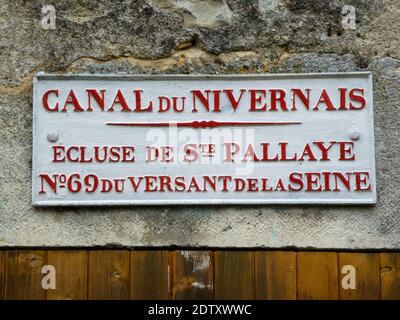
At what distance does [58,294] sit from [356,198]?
1.44 metres

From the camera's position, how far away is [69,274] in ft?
10.4

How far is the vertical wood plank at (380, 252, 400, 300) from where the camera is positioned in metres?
3.15

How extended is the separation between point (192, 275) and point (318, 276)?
58 centimetres

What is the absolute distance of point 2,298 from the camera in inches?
124

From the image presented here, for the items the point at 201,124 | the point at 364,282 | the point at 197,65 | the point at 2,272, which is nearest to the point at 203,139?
the point at 201,124

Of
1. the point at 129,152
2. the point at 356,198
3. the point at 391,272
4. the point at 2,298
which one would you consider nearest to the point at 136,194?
the point at 129,152

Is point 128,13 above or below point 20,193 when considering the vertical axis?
above

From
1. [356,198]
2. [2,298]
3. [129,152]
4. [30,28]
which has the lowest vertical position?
[2,298]

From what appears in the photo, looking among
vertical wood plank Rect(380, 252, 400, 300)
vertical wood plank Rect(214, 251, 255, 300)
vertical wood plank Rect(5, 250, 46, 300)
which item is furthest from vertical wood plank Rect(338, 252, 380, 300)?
vertical wood plank Rect(5, 250, 46, 300)

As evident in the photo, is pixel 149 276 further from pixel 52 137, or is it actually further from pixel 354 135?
pixel 354 135

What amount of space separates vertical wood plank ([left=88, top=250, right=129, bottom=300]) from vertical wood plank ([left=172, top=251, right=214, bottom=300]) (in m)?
0.22

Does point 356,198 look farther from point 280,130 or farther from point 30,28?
point 30,28

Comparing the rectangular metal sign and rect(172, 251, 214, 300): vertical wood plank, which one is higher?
the rectangular metal sign

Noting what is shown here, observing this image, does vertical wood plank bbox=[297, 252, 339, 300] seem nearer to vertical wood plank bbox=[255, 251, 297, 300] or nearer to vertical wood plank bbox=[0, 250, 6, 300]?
vertical wood plank bbox=[255, 251, 297, 300]
